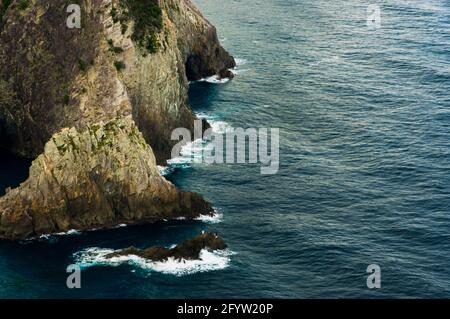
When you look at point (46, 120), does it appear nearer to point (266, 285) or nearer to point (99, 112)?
point (99, 112)

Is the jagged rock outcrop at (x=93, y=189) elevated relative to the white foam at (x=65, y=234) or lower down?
elevated

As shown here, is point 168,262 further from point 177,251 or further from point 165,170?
point 165,170

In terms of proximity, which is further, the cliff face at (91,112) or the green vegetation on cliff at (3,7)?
the green vegetation on cliff at (3,7)

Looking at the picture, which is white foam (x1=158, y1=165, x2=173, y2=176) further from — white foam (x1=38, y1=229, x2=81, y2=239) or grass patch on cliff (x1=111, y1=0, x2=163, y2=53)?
white foam (x1=38, y1=229, x2=81, y2=239)

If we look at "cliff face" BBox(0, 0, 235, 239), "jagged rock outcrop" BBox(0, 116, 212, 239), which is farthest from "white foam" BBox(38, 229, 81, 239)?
"cliff face" BBox(0, 0, 235, 239)

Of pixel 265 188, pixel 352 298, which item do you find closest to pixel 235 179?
pixel 265 188

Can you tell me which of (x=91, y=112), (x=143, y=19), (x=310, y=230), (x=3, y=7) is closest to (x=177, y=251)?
(x=310, y=230)

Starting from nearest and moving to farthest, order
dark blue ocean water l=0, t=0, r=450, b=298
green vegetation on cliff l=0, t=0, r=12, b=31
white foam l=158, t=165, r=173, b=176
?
dark blue ocean water l=0, t=0, r=450, b=298, white foam l=158, t=165, r=173, b=176, green vegetation on cliff l=0, t=0, r=12, b=31

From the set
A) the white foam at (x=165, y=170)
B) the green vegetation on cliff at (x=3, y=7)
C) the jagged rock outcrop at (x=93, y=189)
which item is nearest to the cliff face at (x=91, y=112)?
the jagged rock outcrop at (x=93, y=189)

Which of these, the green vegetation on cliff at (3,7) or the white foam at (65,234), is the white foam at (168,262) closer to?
the white foam at (65,234)
